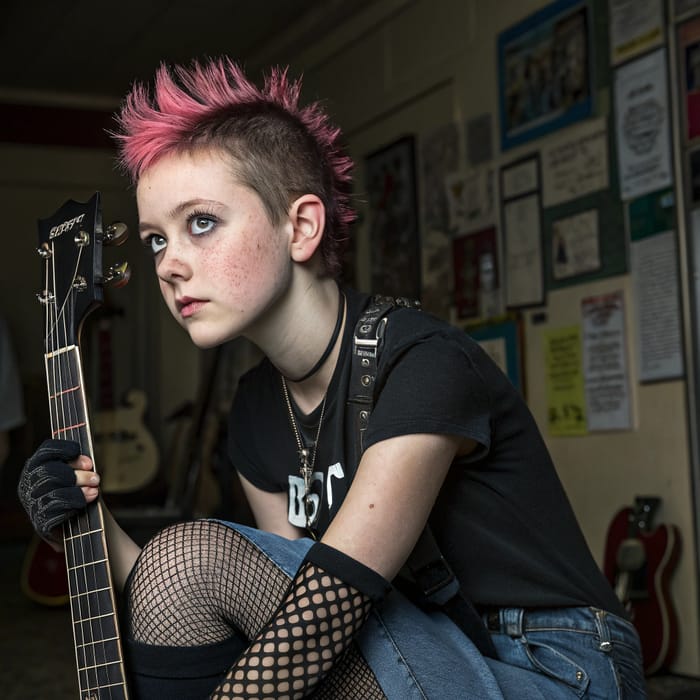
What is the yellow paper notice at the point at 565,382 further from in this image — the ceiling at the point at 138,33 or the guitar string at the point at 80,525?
the guitar string at the point at 80,525

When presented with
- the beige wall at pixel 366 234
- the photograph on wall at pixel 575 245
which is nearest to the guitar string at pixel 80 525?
the beige wall at pixel 366 234

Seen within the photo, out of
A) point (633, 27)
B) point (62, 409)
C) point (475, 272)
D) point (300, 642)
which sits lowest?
point (300, 642)

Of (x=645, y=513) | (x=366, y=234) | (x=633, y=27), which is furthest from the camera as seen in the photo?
(x=366, y=234)

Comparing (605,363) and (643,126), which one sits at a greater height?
(643,126)

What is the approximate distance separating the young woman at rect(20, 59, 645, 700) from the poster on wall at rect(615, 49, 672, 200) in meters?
1.88

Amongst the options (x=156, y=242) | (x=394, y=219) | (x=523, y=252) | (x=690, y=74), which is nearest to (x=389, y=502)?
(x=156, y=242)

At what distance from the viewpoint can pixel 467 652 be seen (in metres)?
1.20

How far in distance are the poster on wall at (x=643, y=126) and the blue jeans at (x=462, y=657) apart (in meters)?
2.04

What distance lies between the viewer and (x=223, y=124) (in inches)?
51.1

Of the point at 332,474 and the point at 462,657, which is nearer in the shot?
the point at 462,657

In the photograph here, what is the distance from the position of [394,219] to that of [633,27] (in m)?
1.67

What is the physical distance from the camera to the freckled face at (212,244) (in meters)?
1.26

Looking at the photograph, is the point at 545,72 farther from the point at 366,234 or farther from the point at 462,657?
the point at 462,657

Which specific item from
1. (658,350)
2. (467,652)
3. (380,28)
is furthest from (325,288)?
(380,28)
